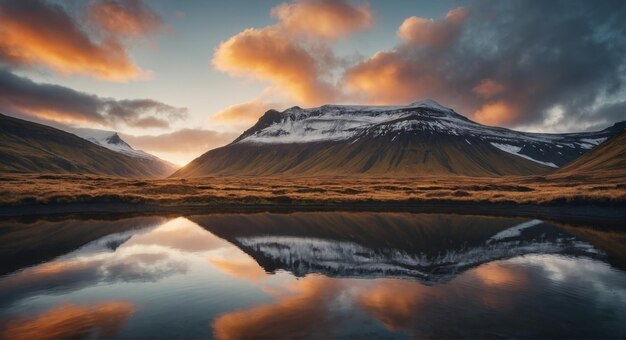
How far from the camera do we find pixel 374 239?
134 feet

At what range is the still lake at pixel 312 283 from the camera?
16.8 metres

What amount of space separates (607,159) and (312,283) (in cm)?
18971

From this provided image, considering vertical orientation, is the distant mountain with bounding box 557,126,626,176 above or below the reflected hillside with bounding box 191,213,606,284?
above

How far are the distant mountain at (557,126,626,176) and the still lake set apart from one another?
125 m

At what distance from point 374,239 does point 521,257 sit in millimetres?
14766

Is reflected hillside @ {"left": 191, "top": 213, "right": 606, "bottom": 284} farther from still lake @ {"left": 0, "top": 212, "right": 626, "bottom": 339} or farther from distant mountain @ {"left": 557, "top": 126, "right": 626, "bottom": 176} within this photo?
distant mountain @ {"left": 557, "top": 126, "right": 626, "bottom": 176}

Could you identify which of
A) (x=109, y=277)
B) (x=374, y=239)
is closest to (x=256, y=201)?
(x=374, y=239)

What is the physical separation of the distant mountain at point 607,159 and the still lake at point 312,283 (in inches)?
4932

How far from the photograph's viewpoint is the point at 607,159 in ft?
A: 521

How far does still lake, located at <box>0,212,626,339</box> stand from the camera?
1684 cm

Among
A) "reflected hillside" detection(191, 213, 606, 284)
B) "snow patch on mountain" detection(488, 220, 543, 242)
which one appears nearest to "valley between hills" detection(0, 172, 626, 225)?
"snow patch on mountain" detection(488, 220, 543, 242)

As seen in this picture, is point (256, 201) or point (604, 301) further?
point (256, 201)

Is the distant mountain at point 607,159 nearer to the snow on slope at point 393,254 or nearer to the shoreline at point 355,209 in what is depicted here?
the shoreline at point 355,209

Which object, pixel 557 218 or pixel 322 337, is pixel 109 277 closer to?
pixel 322 337
